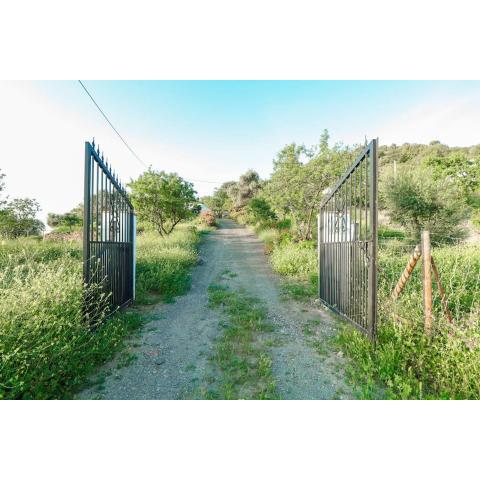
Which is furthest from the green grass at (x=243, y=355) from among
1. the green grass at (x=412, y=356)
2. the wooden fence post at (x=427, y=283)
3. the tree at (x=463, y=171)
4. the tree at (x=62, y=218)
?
the tree at (x=62, y=218)

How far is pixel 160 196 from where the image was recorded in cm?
1148

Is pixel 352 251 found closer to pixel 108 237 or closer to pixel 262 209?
pixel 108 237

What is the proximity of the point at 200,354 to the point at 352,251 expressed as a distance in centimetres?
282

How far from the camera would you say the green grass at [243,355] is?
2531 mm

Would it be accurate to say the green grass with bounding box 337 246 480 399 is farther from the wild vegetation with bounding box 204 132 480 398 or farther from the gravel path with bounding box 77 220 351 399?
the gravel path with bounding box 77 220 351 399

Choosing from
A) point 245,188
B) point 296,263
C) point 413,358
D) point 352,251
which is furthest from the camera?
point 245,188

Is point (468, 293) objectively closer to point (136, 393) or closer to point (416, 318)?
point (416, 318)

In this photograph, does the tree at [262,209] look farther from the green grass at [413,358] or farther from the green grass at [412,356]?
the green grass at [413,358]

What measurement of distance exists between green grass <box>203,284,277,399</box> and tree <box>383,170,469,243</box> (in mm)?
10144

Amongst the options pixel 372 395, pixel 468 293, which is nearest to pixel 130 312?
pixel 372 395

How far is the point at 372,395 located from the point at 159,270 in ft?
17.9

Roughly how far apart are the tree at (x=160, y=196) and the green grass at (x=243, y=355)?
7.82 m

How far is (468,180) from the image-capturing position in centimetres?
1530

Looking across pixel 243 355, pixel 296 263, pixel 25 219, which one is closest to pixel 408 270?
pixel 243 355
